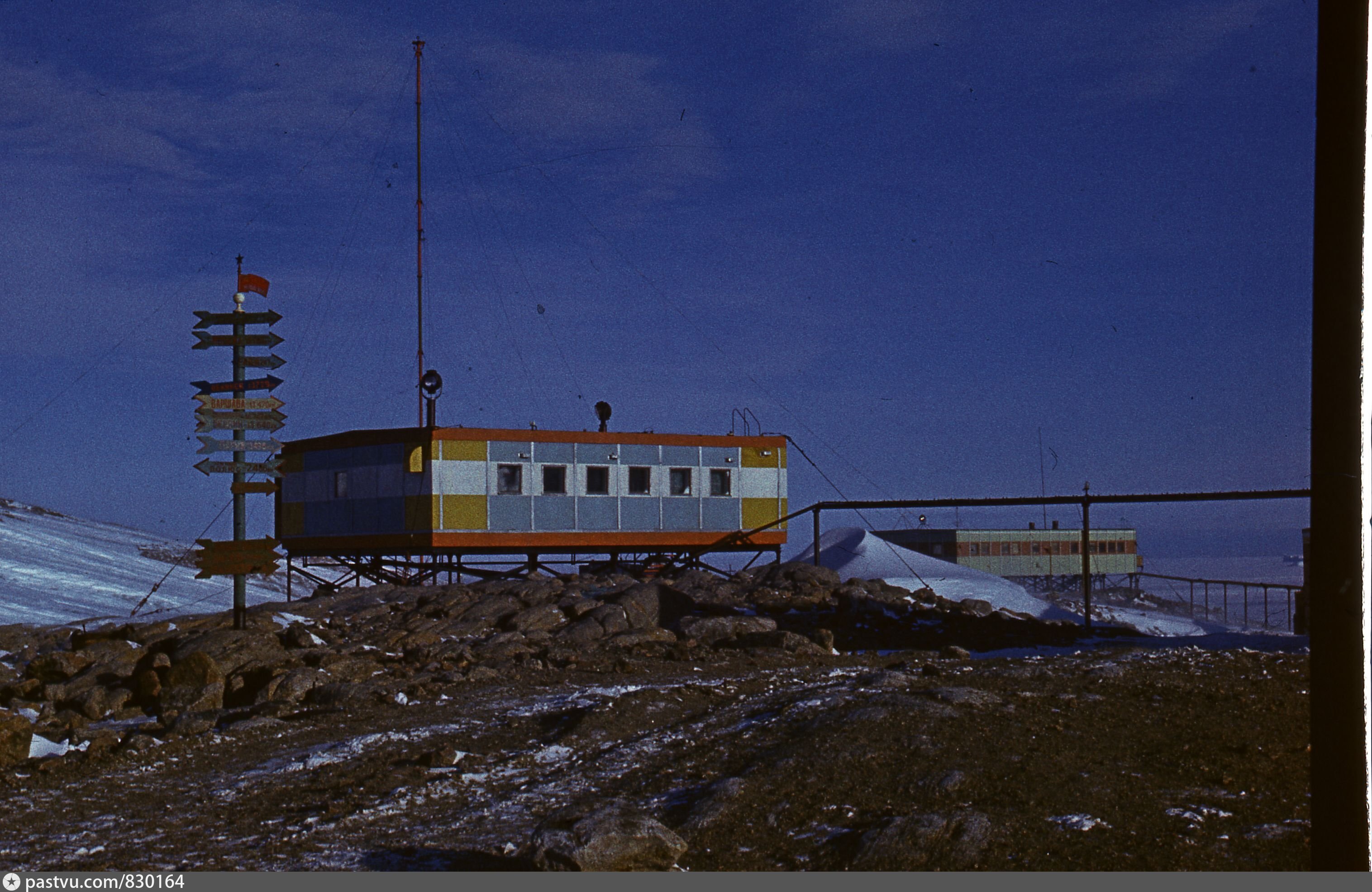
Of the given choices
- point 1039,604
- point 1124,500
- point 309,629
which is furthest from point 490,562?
point 1124,500

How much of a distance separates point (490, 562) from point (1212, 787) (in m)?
20.3

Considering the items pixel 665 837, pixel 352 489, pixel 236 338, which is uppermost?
pixel 236 338

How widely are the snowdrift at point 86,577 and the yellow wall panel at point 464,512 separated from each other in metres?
5.48

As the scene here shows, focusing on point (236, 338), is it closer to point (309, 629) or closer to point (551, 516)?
point (309, 629)

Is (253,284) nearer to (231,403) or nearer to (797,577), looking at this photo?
(231,403)

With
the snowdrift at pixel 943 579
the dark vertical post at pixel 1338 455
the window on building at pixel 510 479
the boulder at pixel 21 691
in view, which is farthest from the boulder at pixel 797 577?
the dark vertical post at pixel 1338 455

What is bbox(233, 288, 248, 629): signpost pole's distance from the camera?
16484 millimetres

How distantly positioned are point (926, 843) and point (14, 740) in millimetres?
8945

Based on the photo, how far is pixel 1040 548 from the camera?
230 ft

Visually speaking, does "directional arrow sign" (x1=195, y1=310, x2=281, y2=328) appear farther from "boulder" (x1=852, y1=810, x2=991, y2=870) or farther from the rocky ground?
"boulder" (x1=852, y1=810, x2=991, y2=870)

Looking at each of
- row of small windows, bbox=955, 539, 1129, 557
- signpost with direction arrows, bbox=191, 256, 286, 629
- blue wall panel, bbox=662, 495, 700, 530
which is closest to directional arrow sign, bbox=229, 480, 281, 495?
signpost with direction arrows, bbox=191, 256, 286, 629

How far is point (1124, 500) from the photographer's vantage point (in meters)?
16.5

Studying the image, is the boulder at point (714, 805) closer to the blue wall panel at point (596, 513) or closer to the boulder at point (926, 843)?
the boulder at point (926, 843)

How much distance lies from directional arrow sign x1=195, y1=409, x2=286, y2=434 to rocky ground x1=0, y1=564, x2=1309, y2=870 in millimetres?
3012
